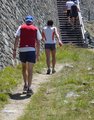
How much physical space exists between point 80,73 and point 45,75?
0.99 metres

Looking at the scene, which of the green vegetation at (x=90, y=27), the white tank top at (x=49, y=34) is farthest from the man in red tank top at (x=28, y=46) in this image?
the green vegetation at (x=90, y=27)

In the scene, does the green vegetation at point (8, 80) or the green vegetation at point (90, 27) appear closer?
the green vegetation at point (8, 80)

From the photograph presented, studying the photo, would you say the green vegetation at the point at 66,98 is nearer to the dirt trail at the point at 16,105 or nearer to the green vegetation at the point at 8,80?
the dirt trail at the point at 16,105

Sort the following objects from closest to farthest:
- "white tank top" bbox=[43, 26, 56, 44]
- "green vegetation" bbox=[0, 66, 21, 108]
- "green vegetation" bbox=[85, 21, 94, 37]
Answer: "green vegetation" bbox=[0, 66, 21, 108] < "white tank top" bbox=[43, 26, 56, 44] < "green vegetation" bbox=[85, 21, 94, 37]

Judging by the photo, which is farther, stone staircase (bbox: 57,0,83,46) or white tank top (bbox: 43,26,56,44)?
stone staircase (bbox: 57,0,83,46)

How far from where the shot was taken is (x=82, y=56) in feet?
54.1

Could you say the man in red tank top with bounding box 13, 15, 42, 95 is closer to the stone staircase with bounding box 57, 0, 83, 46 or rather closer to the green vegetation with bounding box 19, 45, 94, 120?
the green vegetation with bounding box 19, 45, 94, 120

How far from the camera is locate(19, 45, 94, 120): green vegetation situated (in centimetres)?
814

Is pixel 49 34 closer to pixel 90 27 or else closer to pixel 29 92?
pixel 29 92

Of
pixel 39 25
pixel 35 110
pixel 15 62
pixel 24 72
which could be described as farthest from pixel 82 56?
pixel 35 110

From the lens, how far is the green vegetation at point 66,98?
8.14 meters

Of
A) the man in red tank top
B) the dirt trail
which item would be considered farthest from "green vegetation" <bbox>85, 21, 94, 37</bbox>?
the man in red tank top

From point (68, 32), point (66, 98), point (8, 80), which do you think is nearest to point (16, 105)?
point (66, 98)

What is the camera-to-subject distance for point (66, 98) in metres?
9.37
